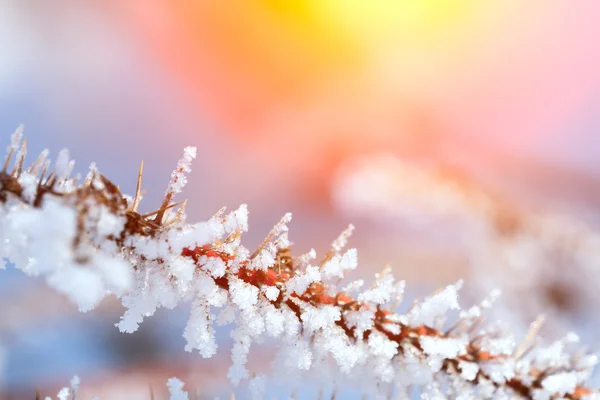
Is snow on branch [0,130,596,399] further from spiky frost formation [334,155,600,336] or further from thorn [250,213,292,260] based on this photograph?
spiky frost formation [334,155,600,336]

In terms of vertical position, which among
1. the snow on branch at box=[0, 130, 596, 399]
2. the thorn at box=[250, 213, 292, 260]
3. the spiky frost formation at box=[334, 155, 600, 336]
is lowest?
the snow on branch at box=[0, 130, 596, 399]

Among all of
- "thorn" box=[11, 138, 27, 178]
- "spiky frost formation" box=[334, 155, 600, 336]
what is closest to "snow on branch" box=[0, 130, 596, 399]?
"thorn" box=[11, 138, 27, 178]

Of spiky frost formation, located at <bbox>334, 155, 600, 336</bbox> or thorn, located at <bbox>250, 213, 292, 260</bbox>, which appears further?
spiky frost formation, located at <bbox>334, 155, 600, 336</bbox>

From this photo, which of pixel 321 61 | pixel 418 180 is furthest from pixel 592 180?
pixel 321 61

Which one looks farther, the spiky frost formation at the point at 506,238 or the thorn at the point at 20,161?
the spiky frost formation at the point at 506,238

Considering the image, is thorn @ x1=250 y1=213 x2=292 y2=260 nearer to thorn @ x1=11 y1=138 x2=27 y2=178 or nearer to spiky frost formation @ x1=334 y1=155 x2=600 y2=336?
thorn @ x1=11 y1=138 x2=27 y2=178

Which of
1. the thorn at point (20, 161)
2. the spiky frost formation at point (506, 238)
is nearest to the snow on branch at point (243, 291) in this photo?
the thorn at point (20, 161)

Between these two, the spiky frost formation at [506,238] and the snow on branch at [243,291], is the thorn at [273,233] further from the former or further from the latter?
the spiky frost formation at [506,238]

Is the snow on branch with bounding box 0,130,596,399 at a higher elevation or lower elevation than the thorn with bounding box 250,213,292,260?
lower

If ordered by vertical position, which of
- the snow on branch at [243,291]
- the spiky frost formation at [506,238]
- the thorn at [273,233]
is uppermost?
the spiky frost formation at [506,238]
